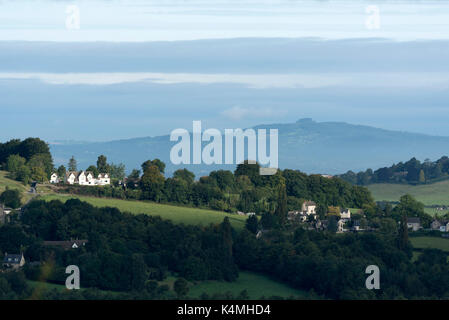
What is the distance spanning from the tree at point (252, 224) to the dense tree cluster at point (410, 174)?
6756cm

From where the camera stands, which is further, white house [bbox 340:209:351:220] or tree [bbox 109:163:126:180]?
tree [bbox 109:163:126:180]

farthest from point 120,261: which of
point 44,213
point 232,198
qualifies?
point 232,198

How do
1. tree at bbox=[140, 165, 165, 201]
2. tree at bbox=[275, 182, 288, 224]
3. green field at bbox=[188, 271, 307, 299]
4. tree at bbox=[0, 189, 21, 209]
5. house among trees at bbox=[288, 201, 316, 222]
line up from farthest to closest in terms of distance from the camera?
1. tree at bbox=[140, 165, 165, 201]
2. house among trees at bbox=[288, 201, 316, 222]
3. tree at bbox=[275, 182, 288, 224]
4. tree at bbox=[0, 189, 21, 209]
5. green field at bbox=[188, 271, 307, 299]

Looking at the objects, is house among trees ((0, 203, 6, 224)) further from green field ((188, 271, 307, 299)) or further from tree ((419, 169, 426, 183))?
tree ((419, 169, 426, 183))

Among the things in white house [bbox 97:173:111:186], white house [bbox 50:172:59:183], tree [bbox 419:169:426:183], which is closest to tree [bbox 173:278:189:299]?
white house [bbox 50:172:59:183]

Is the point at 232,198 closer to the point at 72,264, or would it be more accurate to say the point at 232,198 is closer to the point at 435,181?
the point at 72,264

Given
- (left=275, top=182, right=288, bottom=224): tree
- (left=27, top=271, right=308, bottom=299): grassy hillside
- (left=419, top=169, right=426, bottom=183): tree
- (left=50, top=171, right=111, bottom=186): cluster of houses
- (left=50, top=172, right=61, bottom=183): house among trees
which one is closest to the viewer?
(left=27, top=271, right=308, bottom=299): grassy hillside

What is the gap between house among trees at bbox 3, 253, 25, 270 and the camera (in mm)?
56112

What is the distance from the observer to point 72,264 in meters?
56.5

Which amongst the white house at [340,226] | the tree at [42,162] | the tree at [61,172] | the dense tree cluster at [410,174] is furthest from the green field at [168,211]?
the dense tree cluster at [410,174]

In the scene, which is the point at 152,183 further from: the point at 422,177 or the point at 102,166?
the point at 422,177

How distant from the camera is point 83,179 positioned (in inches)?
3479

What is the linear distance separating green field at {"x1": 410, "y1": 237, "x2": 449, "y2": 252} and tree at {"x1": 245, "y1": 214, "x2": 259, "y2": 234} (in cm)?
1230

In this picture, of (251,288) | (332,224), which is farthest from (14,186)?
(251,288)
